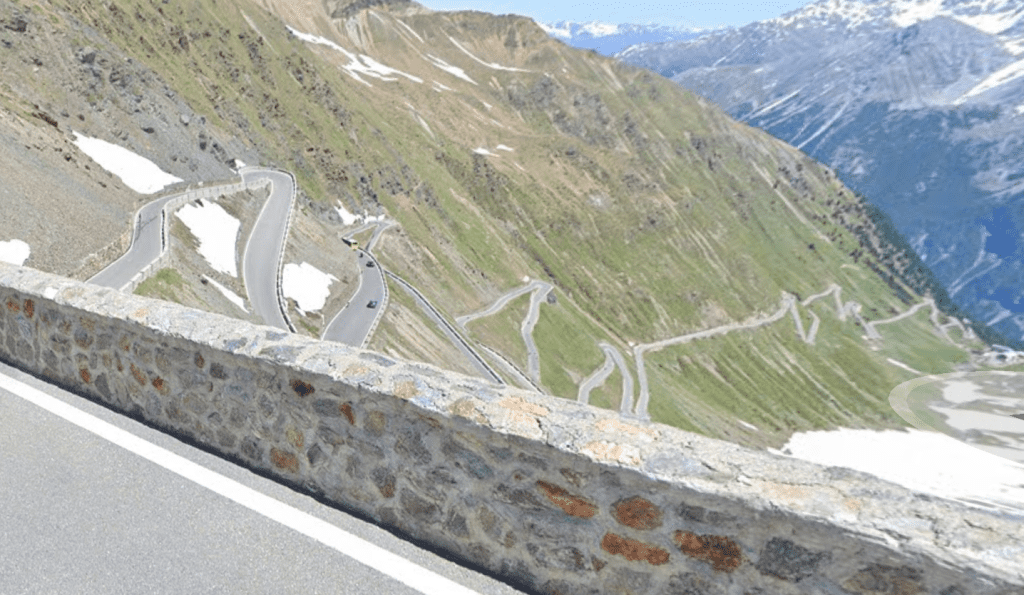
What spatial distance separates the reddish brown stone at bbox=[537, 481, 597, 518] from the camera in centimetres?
523

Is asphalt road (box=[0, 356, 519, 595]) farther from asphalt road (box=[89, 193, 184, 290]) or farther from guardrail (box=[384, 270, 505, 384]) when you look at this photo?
guardrail (box=[384, 270, 505, 384])

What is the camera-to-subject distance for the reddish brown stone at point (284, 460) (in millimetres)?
6829

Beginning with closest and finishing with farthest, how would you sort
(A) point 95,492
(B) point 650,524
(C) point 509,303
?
(B) point 650,524, (A) point 95,492, (C) point 509,303

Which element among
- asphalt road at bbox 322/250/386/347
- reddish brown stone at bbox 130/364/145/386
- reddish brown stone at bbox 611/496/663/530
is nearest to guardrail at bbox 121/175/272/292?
asphalt road at bbox 322/250/386/347

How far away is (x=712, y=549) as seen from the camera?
477 cm

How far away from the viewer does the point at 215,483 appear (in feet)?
22.4

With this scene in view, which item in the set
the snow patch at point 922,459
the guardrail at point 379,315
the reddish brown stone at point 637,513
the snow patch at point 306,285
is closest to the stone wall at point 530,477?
the reddish brown stone at point 637,513

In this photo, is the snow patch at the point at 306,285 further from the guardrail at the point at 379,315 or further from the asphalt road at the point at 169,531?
the asphalt road at the point at 169,531

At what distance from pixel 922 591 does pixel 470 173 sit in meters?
176

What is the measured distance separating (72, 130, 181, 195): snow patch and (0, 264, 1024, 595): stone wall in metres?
51.3

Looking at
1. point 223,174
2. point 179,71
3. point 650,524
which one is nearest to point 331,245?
point 223,174

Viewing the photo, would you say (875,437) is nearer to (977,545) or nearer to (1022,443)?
(1022,443)

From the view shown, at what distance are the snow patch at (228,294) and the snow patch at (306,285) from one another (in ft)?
29.5

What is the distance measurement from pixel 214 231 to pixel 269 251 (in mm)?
5107
